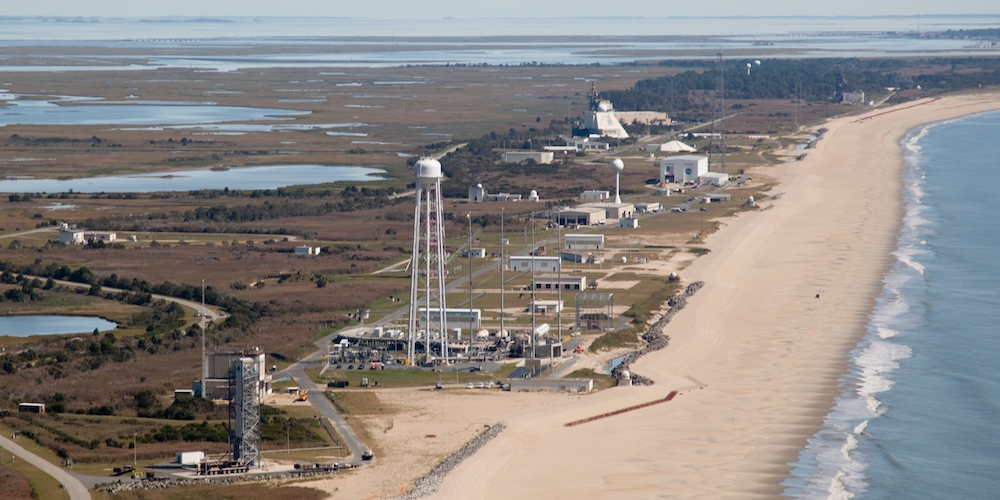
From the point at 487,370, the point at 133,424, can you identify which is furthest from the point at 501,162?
the point at 133,424

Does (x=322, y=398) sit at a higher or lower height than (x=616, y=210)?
lower

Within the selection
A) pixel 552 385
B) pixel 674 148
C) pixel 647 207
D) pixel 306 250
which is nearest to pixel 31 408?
pixel 552 385

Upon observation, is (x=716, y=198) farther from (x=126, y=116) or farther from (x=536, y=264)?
(x=126, y=116)

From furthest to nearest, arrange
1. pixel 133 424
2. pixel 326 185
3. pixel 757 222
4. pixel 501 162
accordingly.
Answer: pixel 501 162 < pixel 326 185 < pixel 757 222 < pixel 133 424

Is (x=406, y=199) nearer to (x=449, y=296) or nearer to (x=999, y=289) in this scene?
(x=449, y=296)

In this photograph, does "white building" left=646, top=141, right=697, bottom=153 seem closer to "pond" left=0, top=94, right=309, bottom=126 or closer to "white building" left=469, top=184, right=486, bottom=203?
"white building" left=469, top=184, right=486, bottom=203
